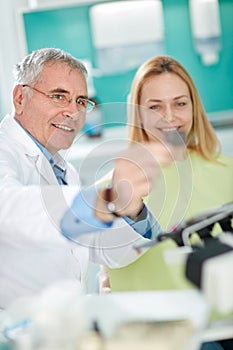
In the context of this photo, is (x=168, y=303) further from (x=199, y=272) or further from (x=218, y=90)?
(x=218, y=90)

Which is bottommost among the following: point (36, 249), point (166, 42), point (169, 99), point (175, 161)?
point (36, 249)

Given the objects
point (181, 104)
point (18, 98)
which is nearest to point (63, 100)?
point (18, 98)

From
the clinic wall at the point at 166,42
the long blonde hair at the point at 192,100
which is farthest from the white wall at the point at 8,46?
the long blonde hair at the point at 192,100

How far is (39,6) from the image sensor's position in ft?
9.15

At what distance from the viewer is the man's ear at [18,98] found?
158 centimetres

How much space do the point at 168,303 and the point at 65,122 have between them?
0.86 metres

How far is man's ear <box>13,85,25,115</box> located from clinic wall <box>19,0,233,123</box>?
139cm

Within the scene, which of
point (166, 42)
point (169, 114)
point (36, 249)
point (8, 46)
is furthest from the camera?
point (166, 42)

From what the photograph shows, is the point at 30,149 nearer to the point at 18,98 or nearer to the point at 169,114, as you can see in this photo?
the point at 18,98

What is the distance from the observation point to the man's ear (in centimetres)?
158

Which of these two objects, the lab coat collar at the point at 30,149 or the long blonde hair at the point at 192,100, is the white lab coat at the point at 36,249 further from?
the long blonde hair at the point at 192,100

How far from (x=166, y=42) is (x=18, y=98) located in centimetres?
159

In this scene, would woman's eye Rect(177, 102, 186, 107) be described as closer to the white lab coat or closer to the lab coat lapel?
the white lab coat

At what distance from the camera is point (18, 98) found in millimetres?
1596
